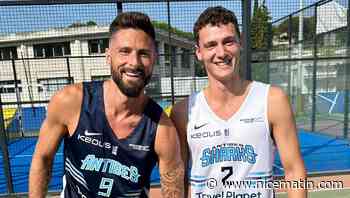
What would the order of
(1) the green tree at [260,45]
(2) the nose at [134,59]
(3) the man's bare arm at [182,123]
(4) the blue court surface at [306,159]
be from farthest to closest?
(1) the green tree at [260,45] < (4) the blue court surface at [306,159] < (3) the man's bare arm at [182,123] < (2) the nose at [134,59]

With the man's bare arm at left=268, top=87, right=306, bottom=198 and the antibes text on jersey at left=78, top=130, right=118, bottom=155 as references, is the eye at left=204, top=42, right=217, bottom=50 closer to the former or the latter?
the man's bare arm at left=268, top=87, right=306, bottom=198

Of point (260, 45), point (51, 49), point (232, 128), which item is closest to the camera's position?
point (232, 128)

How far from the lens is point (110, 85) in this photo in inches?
75.5

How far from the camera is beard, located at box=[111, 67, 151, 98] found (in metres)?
1.69

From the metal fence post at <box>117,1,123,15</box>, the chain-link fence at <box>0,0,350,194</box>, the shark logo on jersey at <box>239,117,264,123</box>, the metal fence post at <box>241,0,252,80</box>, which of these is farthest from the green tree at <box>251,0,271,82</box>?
the shark logo on jersey at <box>239,117,264,123</box>

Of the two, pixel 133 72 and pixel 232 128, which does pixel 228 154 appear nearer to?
pixel 232 128

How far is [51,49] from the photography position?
1125cm

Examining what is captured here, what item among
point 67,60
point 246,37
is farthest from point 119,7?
point 67,60

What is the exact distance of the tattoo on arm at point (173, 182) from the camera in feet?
6.36

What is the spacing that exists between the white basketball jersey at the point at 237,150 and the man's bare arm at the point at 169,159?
11 centimetres

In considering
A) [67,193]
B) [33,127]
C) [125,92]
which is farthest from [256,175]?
[33,127]

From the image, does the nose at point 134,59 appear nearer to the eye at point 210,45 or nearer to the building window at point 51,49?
the eye at point 210,45

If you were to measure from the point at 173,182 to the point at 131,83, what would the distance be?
0.66m

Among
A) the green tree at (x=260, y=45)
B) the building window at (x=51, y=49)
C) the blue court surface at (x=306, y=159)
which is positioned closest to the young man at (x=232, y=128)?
the blue court surface at (x=306, y=159)
